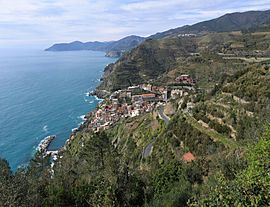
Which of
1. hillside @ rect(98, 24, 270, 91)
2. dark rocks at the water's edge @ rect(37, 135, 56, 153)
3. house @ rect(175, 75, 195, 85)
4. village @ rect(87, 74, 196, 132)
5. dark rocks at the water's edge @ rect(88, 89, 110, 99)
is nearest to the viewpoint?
dark rocks at the water's edge @ rect(37, 135, 56, 153)

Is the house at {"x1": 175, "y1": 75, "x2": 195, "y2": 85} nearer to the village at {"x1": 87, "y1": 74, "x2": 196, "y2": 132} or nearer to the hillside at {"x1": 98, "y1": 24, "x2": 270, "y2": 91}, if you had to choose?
the village at {"x1": 87, "y1": 74, "x2": 196, "y2": 132}

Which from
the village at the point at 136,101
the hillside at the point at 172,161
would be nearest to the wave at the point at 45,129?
the hillside at the point at 172,161

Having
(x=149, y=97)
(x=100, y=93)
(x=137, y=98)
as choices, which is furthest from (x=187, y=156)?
(x=100, y=93)

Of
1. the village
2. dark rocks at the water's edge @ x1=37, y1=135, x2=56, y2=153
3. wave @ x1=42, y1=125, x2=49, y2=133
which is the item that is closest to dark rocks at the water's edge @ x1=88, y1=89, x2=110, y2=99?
the village

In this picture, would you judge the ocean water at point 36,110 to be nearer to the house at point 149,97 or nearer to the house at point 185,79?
the house at point 149,97

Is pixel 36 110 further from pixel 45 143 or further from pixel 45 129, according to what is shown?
pixel 45 143

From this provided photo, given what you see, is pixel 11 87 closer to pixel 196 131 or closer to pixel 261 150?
pixel 196 131

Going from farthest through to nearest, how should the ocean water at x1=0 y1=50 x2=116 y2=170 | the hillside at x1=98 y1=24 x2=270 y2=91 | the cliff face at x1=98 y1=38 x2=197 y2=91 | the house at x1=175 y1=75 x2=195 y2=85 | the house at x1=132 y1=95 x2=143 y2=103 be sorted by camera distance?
the cliff face at x1=98 y1=38 x2=197 y2=91 → the house at x1=175 y1=75 x2=195 y2=85 → the hillside at x1=98 y1=24 x2=270 y2=91 → the house at x1=132 y1=95 x2=143 y2=103 → the ocean water at x1=0 y1=50 x2=116 y2=170

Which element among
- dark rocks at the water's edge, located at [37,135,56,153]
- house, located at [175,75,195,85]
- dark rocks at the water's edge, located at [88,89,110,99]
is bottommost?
dark rocks at the water's edge, located at [88,89,110,99]

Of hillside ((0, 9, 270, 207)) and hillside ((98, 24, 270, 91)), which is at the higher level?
hillside ((0, 9, 270, 207))
